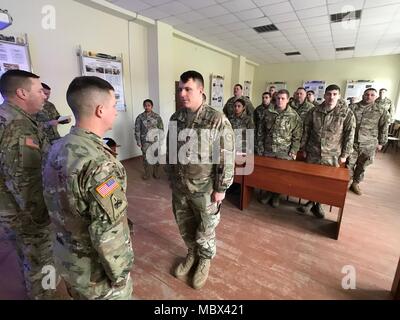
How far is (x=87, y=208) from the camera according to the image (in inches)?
32.3

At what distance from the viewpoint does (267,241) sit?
2.19 m

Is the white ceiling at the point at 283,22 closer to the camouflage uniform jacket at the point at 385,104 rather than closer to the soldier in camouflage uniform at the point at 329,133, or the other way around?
the camouflage uniform jacket at the point at 385,104

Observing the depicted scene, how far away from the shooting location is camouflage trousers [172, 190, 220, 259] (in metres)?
1.58

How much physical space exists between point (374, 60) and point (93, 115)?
9578 millimetres

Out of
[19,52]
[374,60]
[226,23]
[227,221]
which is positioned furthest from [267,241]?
[374,60]

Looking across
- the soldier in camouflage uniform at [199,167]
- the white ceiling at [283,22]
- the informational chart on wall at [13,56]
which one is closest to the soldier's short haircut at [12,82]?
the soldier in camouflage uniform at [199,167]

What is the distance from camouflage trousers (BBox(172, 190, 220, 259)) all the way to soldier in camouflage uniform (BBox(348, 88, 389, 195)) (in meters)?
2.97

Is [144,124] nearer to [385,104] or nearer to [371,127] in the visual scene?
[371,127]

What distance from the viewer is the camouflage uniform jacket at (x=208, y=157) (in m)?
1.49

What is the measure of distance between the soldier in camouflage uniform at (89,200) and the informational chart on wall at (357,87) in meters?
8.97

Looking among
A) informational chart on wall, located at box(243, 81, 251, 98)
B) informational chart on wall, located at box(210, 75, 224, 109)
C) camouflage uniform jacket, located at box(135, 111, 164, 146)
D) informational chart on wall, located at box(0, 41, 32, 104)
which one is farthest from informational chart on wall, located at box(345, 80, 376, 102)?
informational chart on wall, located at box(0, 41, 32, 104)

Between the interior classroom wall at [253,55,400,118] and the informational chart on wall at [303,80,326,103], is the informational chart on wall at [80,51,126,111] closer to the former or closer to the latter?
the interior classroom wall at [253,55,400,118]

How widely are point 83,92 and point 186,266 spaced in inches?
59.2
